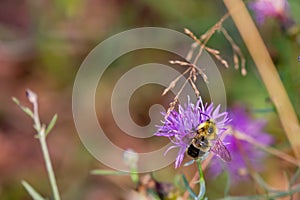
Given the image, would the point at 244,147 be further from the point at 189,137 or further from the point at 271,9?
the point at 189,137

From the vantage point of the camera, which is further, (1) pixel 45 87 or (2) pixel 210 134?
(1) pixel 45 87

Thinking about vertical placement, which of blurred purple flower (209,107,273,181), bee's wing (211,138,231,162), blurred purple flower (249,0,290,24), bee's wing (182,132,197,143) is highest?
blurred purple flower (249,0,290,24)

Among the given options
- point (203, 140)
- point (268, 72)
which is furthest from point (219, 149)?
point (268, 72)

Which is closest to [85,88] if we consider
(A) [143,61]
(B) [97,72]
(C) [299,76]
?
(B) [97,72]

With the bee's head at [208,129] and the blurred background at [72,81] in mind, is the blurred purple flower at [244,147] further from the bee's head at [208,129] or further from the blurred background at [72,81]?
the bee's head at [208,129]

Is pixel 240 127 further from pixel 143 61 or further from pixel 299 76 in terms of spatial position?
pixel 143 61

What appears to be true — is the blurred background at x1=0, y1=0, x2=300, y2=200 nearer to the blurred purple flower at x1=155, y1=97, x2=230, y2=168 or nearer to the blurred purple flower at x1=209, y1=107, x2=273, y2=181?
the blurred purple flower at x1=209, y1=107, x2=273, y2=181

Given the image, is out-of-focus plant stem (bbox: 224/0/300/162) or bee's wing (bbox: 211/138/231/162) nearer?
bee's wing (bbox: 211/138/231/162)

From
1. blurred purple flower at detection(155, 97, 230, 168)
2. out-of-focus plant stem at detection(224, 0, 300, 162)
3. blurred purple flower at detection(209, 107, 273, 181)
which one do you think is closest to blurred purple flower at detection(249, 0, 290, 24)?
out-of-focus plant stem at detection(224, 0, 300, 162)
